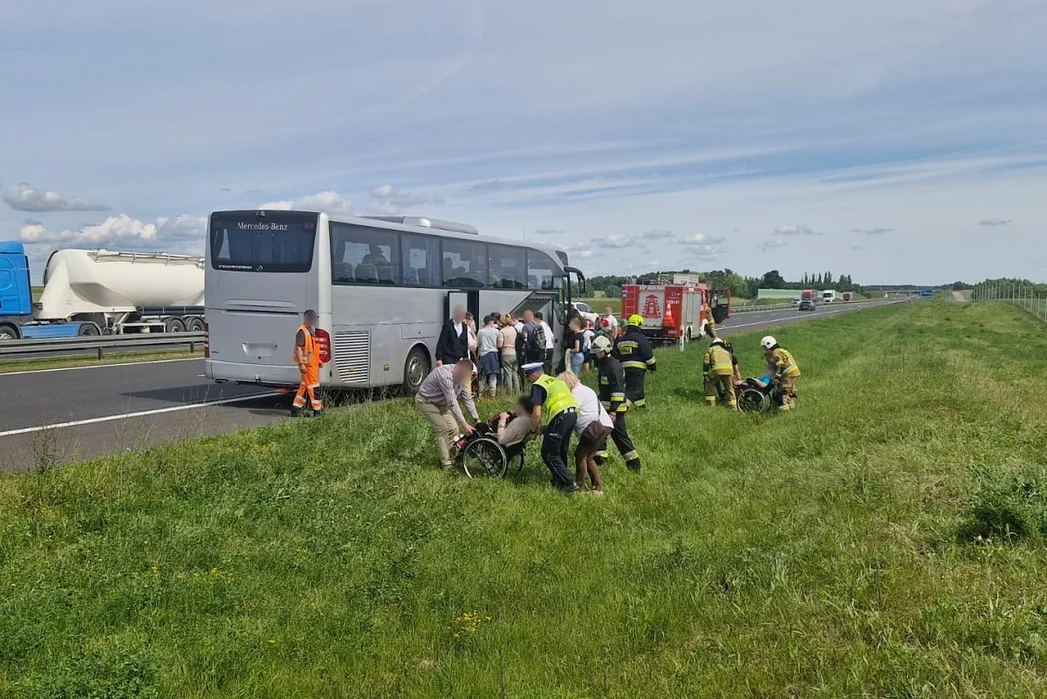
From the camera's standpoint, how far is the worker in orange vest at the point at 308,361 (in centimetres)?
1329

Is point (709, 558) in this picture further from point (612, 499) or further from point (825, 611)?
point (612, 499)

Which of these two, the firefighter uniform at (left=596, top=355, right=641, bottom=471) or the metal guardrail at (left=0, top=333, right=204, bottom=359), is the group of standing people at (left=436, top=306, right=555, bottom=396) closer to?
the firefighter uniform at (left=596, top=355, right=641, bottom=471)

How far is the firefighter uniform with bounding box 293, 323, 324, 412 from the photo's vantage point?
13281mm

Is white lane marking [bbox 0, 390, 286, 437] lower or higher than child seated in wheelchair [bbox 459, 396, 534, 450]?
lower

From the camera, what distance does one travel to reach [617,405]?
1049cm

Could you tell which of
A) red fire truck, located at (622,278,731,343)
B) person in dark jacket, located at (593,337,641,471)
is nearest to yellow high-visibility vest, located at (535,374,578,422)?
person in dark jacket, located at (593,337,641,471)

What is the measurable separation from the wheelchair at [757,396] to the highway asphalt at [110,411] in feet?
27.4

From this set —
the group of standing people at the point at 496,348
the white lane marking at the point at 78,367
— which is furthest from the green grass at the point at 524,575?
the white lane marking at the point at 78,367

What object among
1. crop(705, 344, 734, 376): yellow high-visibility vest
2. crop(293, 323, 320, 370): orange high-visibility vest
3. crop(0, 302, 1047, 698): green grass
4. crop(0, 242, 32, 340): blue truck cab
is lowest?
crop(0, 302, 1047, 698): green grass

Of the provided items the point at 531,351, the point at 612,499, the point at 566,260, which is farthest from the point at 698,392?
the point at 612,499

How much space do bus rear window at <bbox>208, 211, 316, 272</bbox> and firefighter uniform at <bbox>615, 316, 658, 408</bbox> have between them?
5.45m

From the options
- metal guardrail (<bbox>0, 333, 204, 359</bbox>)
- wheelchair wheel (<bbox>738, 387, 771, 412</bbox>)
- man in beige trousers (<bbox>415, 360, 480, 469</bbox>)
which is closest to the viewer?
man in beige trousers (<bbox>415, 360, 480, 469</bbox>)

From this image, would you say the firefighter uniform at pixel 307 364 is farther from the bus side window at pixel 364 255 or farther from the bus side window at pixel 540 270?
the bus side window at pixel 540 270

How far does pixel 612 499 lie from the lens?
30.5 ft
